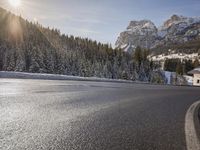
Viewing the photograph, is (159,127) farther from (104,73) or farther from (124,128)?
(104,73)

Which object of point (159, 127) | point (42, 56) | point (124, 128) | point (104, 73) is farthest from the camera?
point (104, 73)

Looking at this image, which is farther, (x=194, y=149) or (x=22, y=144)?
(x=194, y=149)

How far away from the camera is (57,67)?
78250 millimetres

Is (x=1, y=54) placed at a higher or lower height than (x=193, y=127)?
higher

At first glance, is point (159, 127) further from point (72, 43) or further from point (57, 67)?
point (72, 43)

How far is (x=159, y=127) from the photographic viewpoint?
598cm

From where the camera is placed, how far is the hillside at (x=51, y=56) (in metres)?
72.2

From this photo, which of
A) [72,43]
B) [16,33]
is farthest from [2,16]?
[72,43]

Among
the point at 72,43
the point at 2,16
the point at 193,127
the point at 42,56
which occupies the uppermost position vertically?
the point at 2,16

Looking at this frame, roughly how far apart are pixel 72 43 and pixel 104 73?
193 feet

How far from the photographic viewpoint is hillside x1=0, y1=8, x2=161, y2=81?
237 ft

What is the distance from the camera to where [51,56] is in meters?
77.4

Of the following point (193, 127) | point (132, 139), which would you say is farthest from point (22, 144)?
point (193, 127)

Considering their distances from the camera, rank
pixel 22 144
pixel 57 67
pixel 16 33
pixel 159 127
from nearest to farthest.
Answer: pixel 22 144
pixel 159 127
pixel 57 67
pixel 16 33
